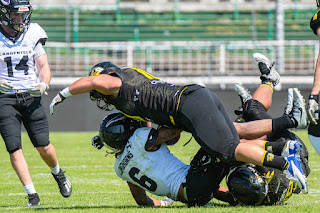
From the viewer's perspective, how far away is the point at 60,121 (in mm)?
13680

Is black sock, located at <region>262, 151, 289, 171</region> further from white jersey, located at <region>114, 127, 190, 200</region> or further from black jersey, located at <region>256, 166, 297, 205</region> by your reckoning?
white jersey, located at <region>114, 127, 190, 200</region>

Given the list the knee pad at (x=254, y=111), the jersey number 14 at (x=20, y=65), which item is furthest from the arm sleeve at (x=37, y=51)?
the knee pad at (x=254, y=111)

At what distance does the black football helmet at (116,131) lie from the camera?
181 inches

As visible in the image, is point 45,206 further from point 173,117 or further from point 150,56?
point 150,56

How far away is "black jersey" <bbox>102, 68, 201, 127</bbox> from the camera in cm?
445

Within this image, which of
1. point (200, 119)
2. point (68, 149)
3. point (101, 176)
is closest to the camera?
point (200, 119)

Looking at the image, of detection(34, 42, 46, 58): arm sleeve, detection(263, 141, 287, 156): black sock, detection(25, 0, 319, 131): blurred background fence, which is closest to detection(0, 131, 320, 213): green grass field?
detection(263, 141, 287, 156): black sock

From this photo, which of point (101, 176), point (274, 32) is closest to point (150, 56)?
point (274, 32)

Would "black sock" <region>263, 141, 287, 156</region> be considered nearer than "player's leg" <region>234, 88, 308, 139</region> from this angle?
Yes

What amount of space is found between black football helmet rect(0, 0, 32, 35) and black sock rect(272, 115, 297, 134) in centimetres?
233

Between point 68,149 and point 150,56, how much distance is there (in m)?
5.00

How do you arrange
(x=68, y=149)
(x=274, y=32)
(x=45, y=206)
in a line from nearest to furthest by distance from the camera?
(x=45, y=206) < (x=68, y=149) < (x=274, y=32)

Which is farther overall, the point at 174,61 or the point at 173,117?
the point at 174,61

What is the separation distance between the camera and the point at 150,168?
452 centimetres
